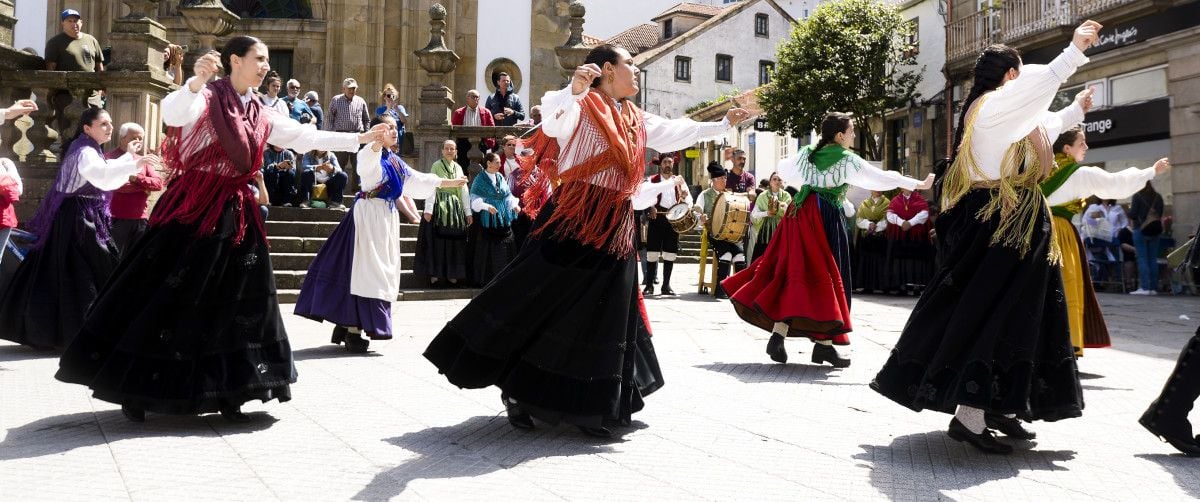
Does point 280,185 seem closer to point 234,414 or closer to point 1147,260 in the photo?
point 234,414

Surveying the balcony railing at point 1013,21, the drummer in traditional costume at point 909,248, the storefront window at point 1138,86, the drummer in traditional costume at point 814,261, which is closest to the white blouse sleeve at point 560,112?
the drummer in traditional costume at point 814,261

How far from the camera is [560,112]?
16.5ft

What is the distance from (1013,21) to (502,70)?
39.4 feet

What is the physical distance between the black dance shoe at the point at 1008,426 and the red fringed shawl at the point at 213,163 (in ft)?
11.5

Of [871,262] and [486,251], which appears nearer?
[486,251]

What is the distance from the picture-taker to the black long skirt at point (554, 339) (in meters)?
4.97

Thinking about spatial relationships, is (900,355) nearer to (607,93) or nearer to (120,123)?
(607,93)

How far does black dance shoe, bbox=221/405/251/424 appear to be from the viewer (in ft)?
17.1

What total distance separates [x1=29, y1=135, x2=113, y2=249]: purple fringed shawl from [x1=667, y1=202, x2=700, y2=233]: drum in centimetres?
824

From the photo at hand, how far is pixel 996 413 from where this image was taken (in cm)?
476

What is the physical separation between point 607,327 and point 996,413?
170cm

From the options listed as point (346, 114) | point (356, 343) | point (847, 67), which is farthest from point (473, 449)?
point (847, 67)

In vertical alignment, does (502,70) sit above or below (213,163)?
above

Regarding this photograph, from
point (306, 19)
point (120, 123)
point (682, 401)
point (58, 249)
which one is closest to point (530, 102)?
point (306, 19)
